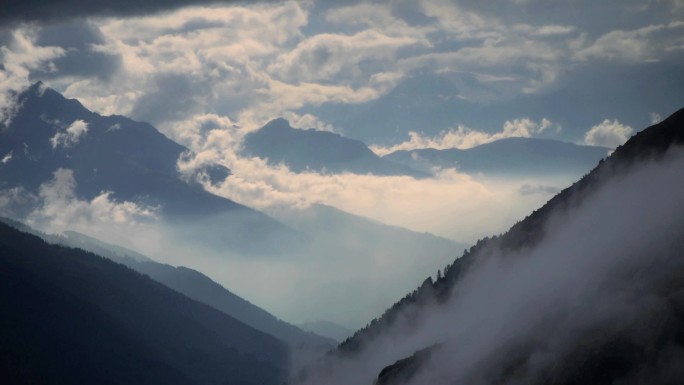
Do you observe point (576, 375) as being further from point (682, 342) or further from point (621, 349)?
point (682, 342)

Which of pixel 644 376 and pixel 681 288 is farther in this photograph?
pixel 681 288

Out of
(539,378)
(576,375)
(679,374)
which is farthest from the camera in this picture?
(539,378)

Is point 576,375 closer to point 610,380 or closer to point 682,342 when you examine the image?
point 610,380

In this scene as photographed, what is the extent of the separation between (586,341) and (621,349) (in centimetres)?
1403

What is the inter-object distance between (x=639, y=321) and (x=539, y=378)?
96.3 ft

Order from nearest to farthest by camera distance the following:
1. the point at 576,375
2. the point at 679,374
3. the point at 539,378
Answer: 1. the point at 679,374
2. the point at 576,375
3. the point at 539,378

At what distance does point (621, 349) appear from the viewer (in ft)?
593

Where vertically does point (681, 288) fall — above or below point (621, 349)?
above

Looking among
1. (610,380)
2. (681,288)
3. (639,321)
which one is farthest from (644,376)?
(681,288)

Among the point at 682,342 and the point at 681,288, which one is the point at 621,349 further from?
the point at 681,288

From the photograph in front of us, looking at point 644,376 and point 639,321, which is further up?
point 639,321

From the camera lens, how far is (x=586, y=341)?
637ft

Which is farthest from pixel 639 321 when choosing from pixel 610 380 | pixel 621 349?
pixel 610 380

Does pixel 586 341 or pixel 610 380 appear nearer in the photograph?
pixel 610 380
